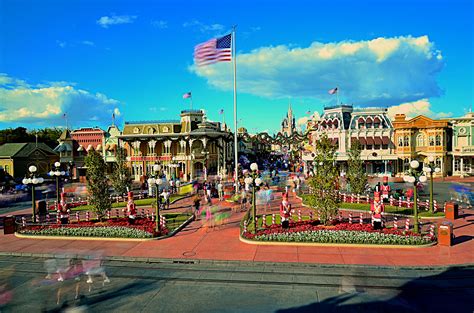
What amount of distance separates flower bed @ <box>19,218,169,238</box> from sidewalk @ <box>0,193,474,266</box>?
59cm

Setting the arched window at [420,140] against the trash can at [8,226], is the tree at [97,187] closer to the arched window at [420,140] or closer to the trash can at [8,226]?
the trash can at [8,226]

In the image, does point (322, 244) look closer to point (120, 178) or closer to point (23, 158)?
point (120, 178)

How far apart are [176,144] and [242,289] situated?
46.5 meters

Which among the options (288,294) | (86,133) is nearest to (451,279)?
(288,294)

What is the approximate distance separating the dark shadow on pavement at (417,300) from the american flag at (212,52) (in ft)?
66.1

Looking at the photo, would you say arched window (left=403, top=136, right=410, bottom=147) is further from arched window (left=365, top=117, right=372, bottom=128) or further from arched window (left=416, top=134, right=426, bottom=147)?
arched window (left=365, top=117, right=372, bottom=128)

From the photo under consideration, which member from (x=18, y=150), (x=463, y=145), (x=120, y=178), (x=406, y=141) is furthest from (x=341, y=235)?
(x=18, y=150)

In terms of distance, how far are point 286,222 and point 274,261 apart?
167 inches

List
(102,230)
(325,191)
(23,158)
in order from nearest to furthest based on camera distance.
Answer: (325,191), (102,230), (23,158)

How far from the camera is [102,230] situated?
1827 cm

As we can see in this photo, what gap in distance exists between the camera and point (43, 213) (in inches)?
1022

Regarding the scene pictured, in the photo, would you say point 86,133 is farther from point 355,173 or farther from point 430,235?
point 430,235

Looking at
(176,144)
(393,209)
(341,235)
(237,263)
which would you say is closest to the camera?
(237,263)

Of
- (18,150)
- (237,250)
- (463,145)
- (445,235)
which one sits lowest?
(237,250)
